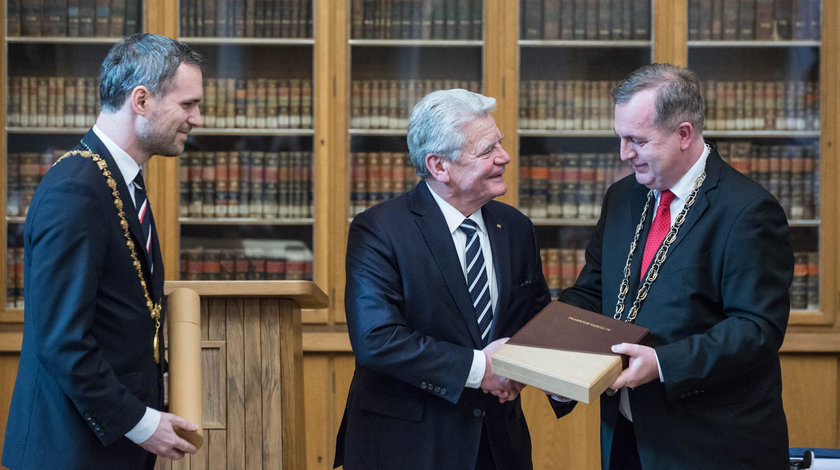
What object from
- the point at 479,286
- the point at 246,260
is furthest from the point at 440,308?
the point at 246,260

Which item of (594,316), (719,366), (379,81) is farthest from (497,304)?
(379,81)

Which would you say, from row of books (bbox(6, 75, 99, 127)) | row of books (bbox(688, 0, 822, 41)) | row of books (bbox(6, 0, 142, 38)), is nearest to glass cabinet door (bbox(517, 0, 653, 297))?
row of books (bbox(688, 0, 822, 41))

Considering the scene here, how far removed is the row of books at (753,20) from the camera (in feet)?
14.9

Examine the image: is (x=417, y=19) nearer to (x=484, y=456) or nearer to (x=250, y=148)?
(x=250, y=148)

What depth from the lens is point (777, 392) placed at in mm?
2148

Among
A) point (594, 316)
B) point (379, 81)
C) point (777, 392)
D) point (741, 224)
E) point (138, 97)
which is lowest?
point (777, 392)

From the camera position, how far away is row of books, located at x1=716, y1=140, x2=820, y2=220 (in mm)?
4496

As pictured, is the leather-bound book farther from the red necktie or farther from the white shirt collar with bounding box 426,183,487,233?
the white shirt collar with bounding box 426,183,487,233

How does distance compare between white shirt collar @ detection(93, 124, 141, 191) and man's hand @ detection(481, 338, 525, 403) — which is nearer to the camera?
white shirt collar @ detection(93, 124, 141, 191)

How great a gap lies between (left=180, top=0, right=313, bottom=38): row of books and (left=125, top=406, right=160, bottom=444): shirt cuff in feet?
9.77

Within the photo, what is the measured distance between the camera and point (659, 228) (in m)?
2.25

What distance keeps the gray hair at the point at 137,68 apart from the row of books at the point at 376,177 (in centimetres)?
253

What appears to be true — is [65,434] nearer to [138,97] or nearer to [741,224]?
[138,97]

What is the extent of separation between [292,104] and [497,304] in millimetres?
2478
